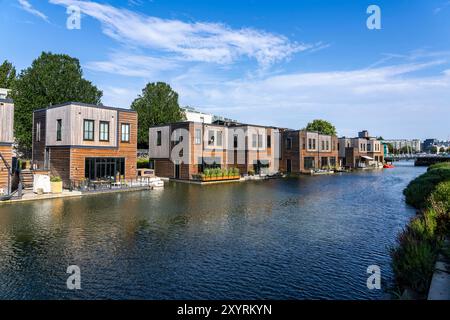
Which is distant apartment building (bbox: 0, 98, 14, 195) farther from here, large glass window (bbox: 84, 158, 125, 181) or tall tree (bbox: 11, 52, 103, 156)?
tall tree (bbox: 11, 52, 103, 156)

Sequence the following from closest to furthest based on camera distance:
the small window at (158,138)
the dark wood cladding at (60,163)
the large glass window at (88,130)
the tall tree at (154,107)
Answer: the dark wood cladding at (60,163) → the large glass window at (88,130) → the small window at (158,138) → the tall tree at (154,107)

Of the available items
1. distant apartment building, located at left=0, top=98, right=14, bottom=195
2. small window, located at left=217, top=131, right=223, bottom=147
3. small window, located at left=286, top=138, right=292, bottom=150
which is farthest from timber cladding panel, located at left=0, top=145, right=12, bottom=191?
small window, located at left=286, top=138, right=292, bottom=150

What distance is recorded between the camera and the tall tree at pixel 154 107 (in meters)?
61.1

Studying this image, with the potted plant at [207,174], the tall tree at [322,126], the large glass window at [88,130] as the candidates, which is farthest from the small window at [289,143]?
the large glass window at [88,130]

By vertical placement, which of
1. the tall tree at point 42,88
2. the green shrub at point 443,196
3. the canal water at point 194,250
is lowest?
the canal water at point 194,250

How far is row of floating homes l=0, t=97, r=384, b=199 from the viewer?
29.4m

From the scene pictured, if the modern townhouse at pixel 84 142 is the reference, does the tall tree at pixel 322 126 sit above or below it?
above

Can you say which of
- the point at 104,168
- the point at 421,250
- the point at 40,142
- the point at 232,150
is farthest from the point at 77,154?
the point at 421,250

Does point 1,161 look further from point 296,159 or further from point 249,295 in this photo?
point 296,159

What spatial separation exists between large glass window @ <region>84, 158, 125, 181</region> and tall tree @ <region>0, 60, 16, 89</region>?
34707 millimetres

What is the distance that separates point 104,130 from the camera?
3156 cm

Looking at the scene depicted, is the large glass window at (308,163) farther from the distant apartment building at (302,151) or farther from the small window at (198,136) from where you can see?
the small window at (198,136)

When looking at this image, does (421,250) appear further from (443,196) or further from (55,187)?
(55,187)
